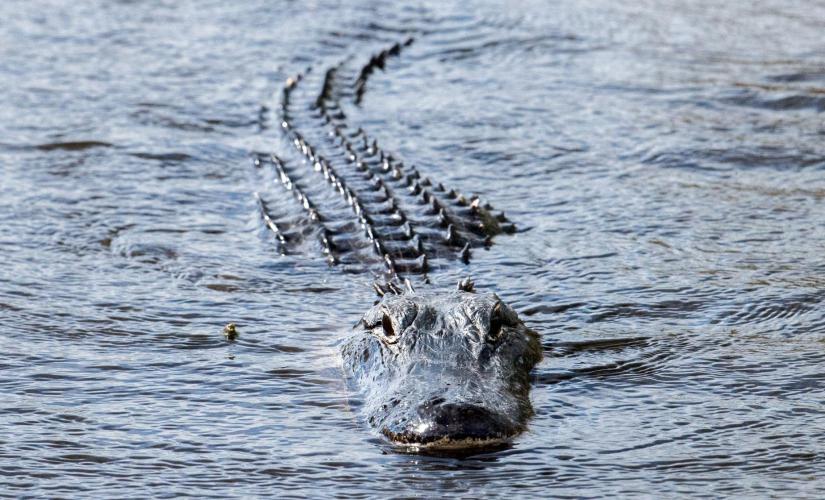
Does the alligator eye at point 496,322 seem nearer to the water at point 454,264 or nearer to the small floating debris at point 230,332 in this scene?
the water at point 454,264

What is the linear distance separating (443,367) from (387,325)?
497 millimetres

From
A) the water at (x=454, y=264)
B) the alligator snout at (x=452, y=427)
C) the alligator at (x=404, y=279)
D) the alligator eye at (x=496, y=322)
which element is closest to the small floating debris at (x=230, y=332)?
the water at (x=454, y=264)

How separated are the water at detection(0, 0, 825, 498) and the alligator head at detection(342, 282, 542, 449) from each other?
0.10m

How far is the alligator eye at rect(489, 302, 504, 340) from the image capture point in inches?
206

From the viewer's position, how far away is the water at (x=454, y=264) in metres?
4.52

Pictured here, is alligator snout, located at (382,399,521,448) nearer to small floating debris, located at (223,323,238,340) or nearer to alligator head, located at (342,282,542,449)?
alligator head, located at (342,282,542,449)

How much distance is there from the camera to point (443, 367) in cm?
489

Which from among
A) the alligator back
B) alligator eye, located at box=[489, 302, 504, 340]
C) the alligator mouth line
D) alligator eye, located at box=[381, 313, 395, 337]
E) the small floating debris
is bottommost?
the small floating debris

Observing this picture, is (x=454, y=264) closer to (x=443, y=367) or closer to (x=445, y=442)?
(x=443, y=367)

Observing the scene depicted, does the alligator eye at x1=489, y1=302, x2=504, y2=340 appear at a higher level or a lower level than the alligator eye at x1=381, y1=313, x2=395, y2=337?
higher

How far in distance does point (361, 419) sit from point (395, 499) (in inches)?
28.1

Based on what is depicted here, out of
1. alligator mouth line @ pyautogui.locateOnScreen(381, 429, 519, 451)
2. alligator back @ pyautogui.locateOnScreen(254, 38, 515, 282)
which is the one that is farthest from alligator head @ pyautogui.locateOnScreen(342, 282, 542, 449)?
alligator back @ pyautogui.locateOnScreen(254, 38, 515, 282)

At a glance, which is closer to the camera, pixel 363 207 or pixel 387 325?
pixel 387 325

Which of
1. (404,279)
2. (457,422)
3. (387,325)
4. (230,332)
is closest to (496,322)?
(387,325)
